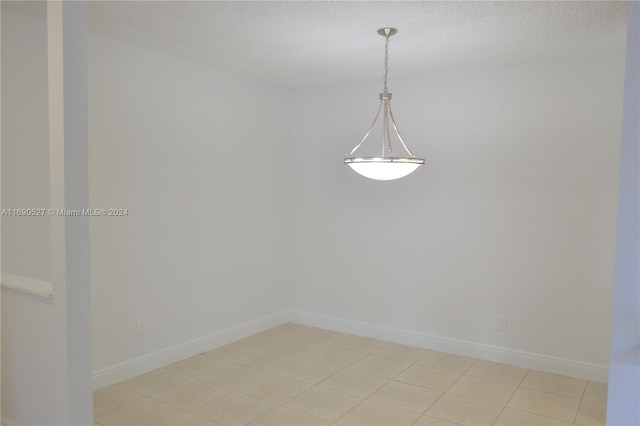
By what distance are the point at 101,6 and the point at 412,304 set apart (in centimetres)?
329

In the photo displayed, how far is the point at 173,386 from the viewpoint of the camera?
3.43 m

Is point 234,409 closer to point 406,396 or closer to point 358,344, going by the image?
point 406,396

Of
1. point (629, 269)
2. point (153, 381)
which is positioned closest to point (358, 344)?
point (153, 381)

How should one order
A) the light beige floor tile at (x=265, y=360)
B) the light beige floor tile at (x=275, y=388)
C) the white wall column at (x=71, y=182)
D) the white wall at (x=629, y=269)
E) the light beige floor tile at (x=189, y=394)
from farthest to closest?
the light beige floor tile at (x=265, y=360), the light beige floor tile at (x=275, y=388), the light beige floor tile at (x=189, y=394), the white wall column at (x=71, y=182), the white wall at (x=629, y=269)

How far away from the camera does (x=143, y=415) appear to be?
2996mm

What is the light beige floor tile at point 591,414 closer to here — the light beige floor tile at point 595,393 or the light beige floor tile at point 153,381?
the light beige floor tile at point 595,393

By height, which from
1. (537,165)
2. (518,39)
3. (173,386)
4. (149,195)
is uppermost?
(518,39)

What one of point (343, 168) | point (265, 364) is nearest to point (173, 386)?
point (265, 364)

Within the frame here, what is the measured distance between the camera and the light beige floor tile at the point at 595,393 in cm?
329

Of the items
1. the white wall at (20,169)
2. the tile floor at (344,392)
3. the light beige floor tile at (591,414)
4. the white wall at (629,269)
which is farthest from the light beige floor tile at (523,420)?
the white wall at (20,169)

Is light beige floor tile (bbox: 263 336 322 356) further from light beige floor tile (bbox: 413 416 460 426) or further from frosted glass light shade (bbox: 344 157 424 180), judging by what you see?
frosted glass light shade (bbox: 344 157 424 180)

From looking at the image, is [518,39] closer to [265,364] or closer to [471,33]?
[471,33]

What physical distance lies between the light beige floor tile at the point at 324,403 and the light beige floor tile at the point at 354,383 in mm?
75

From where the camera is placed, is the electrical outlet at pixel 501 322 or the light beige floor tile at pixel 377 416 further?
the electrical outlet at pixel 501 322
